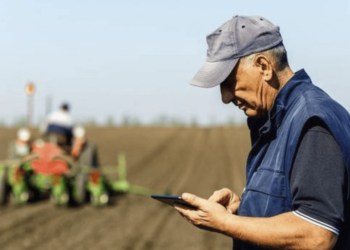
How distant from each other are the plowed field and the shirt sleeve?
7133 millimetres

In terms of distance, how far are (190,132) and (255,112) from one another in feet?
88.3

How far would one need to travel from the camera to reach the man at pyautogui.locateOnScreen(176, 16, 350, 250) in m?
2.36

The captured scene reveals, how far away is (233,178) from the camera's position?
18.1 meters

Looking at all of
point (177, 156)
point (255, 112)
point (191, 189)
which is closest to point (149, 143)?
point (177, 156)

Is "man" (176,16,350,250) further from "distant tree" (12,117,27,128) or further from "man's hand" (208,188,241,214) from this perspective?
"distant tree" (12,117,27,128)

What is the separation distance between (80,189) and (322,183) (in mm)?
10980

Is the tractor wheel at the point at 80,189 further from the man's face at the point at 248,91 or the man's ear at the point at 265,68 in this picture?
the man's ear at the point at 265,68

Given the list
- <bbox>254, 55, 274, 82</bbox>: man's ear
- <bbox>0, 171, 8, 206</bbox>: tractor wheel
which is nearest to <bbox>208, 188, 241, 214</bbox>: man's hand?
<bbox>254, 55, 274, 82</bbox>: man's ear

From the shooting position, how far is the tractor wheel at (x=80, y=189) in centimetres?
1311

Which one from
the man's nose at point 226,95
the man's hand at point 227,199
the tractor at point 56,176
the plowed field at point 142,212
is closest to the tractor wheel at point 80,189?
the tractor at point 56,176

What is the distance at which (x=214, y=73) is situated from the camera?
2.62 meters

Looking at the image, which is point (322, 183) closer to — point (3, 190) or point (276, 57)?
point (276, 57)

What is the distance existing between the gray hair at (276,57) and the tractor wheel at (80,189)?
35.1 ft

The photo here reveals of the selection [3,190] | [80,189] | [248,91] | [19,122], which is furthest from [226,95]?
[19,122]
